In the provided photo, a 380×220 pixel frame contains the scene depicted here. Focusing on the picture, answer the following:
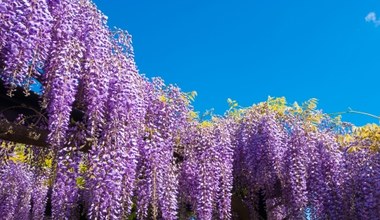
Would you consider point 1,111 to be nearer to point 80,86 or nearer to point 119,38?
point 80,86

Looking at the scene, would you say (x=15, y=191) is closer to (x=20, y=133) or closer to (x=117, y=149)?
(x=20, y=133)

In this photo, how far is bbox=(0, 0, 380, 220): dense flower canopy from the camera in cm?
540

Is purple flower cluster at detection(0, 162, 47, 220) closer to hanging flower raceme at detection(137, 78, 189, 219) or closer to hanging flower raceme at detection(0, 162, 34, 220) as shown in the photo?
hanging flower raceme at detection(0, 162, 34, 220)

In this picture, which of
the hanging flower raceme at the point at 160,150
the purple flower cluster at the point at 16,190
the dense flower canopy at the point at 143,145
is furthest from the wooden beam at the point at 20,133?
the purple flower cluster at the point at 16,190

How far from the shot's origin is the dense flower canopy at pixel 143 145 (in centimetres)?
540

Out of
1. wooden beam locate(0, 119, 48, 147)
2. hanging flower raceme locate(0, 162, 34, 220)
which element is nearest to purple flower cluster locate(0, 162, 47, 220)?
hanging flower raceme locate(0, 162, 34, 220)

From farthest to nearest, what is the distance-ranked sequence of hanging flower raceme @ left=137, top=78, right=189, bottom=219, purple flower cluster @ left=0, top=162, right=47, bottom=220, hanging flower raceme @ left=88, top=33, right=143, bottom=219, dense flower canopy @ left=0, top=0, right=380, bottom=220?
purple flower cluster @ left=0, top=162, right=47, bottom=220, hanging flower raceme @ left=137, top=78, right=189, bottom=219, hanging flower raceme @ left=88, top=33, right=143, bottom=219, dense flower canopy @ left=0, top=0, right=380, bottom=220

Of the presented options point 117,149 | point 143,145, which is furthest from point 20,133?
point 143,145

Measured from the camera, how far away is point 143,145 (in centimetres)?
695

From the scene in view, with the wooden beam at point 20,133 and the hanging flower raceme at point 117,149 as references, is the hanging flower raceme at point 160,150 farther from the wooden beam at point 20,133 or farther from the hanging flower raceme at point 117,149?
the wooden beam at point 20,133

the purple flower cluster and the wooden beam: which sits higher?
the purple flower cluster

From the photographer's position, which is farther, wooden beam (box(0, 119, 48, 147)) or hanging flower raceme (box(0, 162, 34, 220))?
hanging flower raceme (box(0, 162, 34, 220))

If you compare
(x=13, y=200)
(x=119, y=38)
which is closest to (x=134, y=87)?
(x=119, y=38)

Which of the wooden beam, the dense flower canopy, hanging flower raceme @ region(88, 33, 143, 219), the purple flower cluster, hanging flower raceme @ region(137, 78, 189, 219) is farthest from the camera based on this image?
the purple flower cluster
